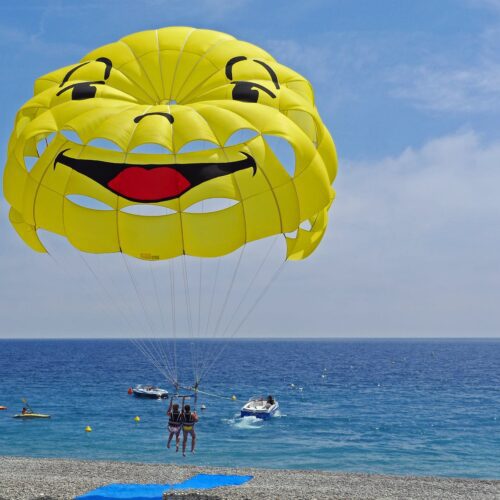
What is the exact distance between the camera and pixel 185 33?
55.0 ft

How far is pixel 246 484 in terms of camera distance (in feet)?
77.5

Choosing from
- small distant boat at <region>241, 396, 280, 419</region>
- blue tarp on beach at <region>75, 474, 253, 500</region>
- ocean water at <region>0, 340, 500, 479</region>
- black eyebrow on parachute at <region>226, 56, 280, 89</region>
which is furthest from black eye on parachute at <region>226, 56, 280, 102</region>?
small distant boat at <region>241, 396, 280, 419</region>

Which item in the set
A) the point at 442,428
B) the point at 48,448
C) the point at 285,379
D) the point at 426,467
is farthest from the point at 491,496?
the point at 285,379

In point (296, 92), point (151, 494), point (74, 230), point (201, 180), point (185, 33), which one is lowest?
point (151, 494)

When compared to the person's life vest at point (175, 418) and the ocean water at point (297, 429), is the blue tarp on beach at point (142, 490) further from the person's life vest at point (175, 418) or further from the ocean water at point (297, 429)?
the ocean water at point (297, 429)

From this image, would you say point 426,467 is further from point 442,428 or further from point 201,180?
point 201,180

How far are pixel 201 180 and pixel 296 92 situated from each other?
3789 millimetres

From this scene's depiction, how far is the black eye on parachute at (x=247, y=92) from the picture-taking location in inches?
584

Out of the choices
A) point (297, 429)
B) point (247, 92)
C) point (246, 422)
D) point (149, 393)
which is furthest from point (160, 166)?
point (149, 393)

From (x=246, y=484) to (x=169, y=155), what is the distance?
46.3 feet

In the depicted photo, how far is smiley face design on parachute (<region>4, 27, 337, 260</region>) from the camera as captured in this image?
14.1 metres

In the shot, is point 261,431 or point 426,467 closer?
point 426,467

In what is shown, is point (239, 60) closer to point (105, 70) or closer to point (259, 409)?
point (105, 70)

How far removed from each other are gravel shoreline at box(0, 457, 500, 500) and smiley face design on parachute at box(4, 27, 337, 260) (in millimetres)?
8348
